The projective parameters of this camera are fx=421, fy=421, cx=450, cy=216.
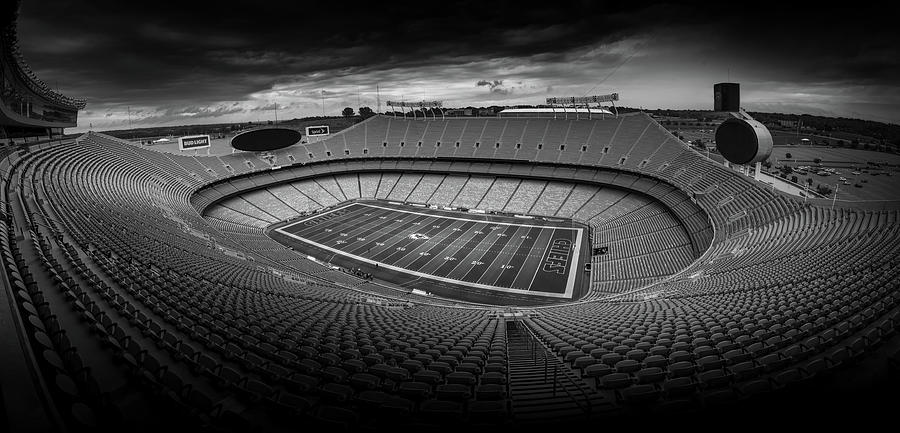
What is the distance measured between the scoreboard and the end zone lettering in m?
45.2

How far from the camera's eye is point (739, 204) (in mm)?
29672

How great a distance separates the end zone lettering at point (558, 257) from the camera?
1243 inches

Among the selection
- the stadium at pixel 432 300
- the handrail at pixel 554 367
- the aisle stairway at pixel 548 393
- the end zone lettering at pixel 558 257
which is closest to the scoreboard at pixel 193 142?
the stadium at pixel 432 300

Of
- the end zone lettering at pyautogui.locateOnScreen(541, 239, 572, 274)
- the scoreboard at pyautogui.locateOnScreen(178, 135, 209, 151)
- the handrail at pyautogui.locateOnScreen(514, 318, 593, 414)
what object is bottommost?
the end zone lettering at pyautogui.locateOnScreen(541, 239, 572, 274)

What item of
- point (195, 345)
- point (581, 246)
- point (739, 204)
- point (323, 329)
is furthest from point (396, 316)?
point (739, 204)

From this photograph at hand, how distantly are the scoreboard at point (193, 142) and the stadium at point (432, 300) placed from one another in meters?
5.00

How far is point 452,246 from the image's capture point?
37.2 m

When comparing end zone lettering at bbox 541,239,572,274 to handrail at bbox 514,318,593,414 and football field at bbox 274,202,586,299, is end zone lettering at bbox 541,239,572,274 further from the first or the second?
handrail at bbox 514,318,593,414

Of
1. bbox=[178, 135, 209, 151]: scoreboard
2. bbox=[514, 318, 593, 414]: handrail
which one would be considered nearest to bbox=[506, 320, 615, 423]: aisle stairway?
bbox=[514, 318, 593, 414]: handrail

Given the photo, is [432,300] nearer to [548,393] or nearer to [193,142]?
[548,393]

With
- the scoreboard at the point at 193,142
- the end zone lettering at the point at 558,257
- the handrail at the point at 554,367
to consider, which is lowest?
the end zone lettering at the point at 558,257

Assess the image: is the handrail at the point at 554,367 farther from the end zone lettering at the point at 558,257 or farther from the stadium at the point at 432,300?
the end zone lettering at the point at 558,257

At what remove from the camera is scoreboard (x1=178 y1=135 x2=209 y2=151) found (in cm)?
5150

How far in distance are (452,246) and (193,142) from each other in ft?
124
